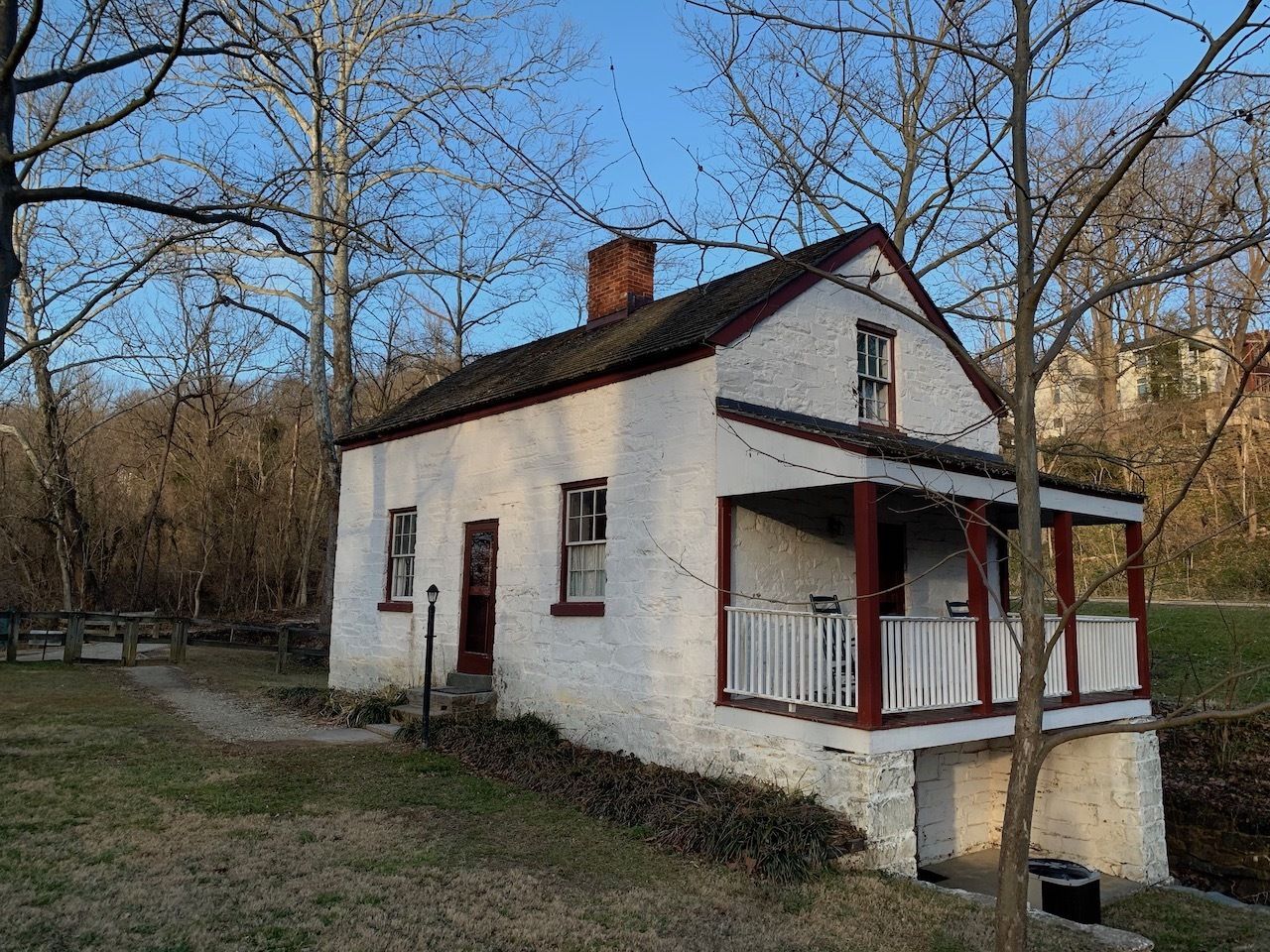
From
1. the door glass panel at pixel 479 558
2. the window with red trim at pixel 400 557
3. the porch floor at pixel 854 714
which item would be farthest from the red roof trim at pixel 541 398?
the porch floor at pixel 854 714

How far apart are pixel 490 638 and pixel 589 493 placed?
2.64 metres

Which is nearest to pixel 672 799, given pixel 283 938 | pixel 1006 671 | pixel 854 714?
pixel 854 714

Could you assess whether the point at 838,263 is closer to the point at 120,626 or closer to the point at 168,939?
the point at 168,939

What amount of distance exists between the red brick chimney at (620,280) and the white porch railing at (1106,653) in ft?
25.7

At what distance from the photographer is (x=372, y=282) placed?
20828 mm

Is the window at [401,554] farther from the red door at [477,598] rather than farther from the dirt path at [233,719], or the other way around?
the dirt path at [233,719]

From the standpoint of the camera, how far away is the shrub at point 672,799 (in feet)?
22.6

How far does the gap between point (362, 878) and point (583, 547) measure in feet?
16.9

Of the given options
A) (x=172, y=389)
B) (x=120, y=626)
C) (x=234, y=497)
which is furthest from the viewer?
(x=234, y=497)

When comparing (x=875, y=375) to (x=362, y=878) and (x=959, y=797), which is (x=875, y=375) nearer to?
(x=959, y=797)

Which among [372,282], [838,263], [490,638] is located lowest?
[490,638]

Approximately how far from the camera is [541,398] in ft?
37.3

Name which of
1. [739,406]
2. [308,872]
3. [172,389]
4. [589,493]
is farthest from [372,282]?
[308,872]

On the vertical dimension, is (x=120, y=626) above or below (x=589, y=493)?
below
